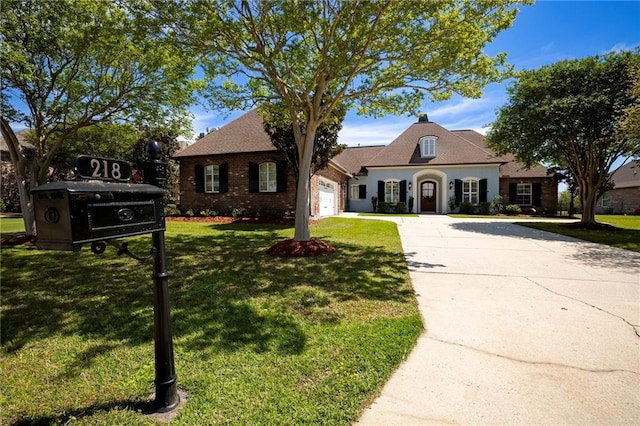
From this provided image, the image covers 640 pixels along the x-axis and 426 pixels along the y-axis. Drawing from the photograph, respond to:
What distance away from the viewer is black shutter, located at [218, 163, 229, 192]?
55.1 ft

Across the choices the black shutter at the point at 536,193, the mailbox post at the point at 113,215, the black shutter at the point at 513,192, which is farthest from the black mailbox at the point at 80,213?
the black shutter at the point at 536,193

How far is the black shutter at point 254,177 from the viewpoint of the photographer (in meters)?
16.1

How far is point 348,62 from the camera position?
682cm

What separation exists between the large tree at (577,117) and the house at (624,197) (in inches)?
786

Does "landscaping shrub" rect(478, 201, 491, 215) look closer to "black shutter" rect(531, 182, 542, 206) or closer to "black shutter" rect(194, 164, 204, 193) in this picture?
"black shutter" rect(531, 182, 542, 206)

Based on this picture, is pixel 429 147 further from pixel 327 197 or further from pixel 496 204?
pixel 327 197

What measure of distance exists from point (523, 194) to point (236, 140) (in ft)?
70.1

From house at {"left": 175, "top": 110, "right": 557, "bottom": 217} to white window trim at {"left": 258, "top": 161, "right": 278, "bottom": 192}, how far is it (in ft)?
0.17

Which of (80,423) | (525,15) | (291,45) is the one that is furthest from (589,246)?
(80,423)

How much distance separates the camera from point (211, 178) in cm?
1731

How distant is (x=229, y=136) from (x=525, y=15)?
1464cm

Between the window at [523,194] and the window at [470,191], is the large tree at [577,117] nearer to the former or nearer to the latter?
the window at [470,191]

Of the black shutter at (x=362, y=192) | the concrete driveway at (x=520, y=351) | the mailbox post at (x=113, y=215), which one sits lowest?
the concrete driveway at (x=520, y=351)

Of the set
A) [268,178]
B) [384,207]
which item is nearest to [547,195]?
[384,207]
